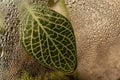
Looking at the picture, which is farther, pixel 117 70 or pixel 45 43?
pixel 117 70

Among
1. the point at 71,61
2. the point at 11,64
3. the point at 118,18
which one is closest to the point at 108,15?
the point at 118,18

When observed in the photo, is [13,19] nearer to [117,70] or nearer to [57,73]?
[57,73]

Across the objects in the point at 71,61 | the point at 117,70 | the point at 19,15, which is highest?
the point at 19,15

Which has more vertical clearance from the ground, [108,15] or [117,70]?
[108,15]
